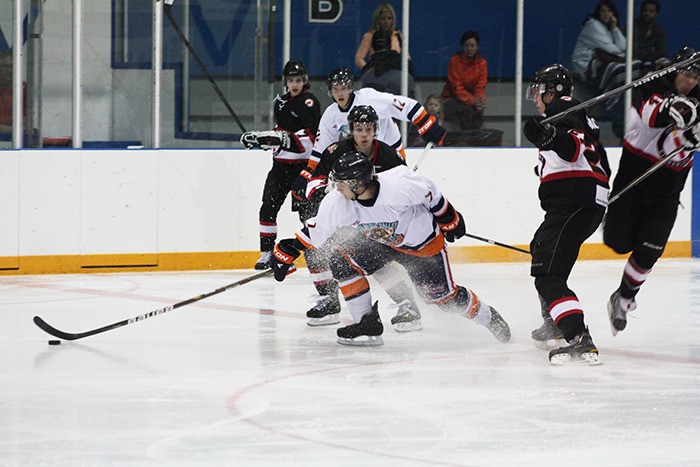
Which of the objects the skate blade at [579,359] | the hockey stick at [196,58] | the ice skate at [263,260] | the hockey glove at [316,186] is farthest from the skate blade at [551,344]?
the hockey stick at [196,58]

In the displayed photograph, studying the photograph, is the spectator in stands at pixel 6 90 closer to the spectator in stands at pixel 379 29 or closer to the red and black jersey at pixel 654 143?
the spectator in stands at pixel 379 29

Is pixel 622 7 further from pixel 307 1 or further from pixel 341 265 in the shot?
pixel 341 265

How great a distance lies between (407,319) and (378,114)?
1399mm

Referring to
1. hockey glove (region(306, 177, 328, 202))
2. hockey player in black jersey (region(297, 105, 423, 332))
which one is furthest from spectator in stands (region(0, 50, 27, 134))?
hockey glove (region(306, 177, 328, 202))

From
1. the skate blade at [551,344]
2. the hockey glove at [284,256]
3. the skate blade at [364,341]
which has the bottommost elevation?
the skate blade at [364,341]

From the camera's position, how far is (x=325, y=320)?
4.96m

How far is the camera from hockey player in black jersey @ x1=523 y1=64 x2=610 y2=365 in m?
3.98

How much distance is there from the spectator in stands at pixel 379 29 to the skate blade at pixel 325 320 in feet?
9.85

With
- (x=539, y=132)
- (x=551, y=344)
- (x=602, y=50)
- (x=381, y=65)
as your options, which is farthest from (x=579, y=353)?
(x=602, y=50)

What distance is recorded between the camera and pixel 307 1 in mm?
7504

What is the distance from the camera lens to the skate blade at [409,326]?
4.74 meters

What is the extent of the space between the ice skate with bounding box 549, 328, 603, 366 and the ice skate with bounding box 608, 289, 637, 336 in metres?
0.56

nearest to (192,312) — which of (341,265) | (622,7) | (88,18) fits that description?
(341,265)

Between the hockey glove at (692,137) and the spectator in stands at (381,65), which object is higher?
the spectator in stands at (381,65)
